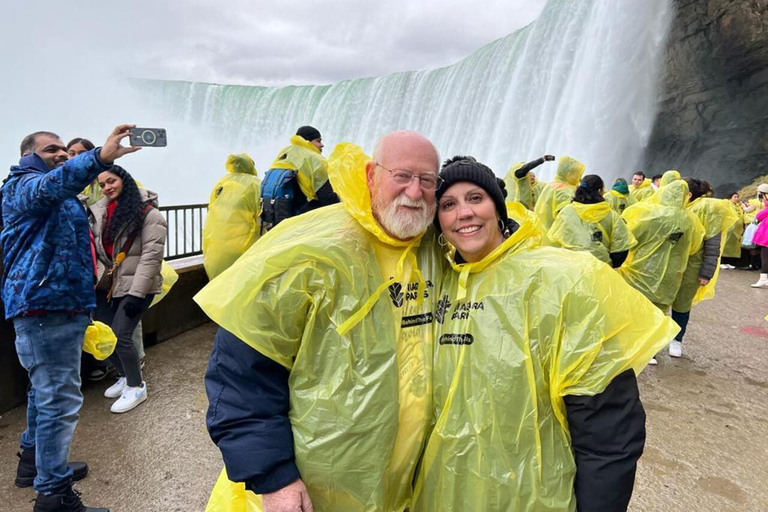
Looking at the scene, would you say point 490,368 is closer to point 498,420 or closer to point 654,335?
point 498,420

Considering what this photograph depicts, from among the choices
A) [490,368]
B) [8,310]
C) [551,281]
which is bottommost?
[8,310]

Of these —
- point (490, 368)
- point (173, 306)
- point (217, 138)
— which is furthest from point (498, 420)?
point (217, 138)

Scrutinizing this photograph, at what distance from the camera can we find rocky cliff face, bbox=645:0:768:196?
16.0 meters

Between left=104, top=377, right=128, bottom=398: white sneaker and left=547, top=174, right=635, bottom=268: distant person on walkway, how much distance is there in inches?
154

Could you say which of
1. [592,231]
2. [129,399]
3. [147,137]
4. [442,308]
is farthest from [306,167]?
[442,308]

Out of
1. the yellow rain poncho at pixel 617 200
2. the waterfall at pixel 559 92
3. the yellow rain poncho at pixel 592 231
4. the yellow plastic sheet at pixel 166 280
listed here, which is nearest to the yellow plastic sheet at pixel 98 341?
the yellow plastic sheet at pixel 166 280

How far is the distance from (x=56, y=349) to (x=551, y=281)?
7.73 ft

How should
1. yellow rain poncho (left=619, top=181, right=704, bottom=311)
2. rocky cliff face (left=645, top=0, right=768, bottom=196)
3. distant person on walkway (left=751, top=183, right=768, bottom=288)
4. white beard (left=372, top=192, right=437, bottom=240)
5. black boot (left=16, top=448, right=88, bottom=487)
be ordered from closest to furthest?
white beard (left=372, top=192, right=437, bottom=240) → black boot (left=16, top=448, right=88, bottom=487) → yellow rain poncho (left=619, top=181, right=704, bottom=311) → distant person on walkway (left=751, top=183, right=768, bottom=288) → rocky cliff face (left=645, top=0, right=768, bottom=196)

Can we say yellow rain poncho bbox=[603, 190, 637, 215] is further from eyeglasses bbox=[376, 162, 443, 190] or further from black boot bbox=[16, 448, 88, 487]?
black boot bbox=[16, 448, 88, 487]

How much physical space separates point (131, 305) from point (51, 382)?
106cm

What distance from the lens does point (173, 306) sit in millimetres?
5086

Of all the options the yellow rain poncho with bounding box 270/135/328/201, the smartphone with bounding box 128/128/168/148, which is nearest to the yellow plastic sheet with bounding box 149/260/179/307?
the yellow rain poncho with bounding box 270/135/328/201

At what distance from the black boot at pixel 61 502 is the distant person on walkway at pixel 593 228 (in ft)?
12.8

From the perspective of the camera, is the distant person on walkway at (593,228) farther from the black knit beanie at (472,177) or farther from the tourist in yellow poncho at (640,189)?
the tourist in yellow poncho at (640,189)
